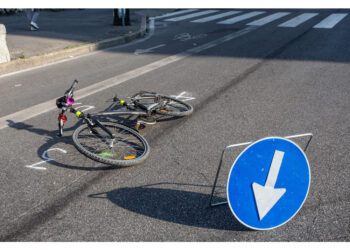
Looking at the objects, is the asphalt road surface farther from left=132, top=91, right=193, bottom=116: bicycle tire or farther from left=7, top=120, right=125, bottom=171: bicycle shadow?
left=132, top=91, right=193, bottom=116: bicycle tire

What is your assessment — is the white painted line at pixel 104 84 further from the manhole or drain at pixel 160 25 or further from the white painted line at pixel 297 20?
the white painted line at pixel 297 20

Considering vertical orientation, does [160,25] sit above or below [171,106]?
above

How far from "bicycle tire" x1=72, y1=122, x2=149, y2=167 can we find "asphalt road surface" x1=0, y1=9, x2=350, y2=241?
17cm

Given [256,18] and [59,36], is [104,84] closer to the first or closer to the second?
[59,36]

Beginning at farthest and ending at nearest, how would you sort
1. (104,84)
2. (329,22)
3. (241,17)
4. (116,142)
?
(241,17) → (329,22) → (104,84) → (116,142)

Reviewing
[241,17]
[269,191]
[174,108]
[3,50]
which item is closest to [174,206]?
[269,191]

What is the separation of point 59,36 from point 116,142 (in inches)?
381

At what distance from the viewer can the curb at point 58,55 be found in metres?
8.66

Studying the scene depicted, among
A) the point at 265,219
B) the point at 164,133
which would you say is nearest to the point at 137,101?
the point at 164,133

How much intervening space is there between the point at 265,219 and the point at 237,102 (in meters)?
3.75

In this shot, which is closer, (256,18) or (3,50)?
(3,50)

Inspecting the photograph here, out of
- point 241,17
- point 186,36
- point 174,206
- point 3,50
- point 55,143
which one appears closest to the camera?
point 174,206

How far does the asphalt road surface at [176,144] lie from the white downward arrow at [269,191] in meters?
0.41

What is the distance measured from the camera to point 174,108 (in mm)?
5875
